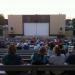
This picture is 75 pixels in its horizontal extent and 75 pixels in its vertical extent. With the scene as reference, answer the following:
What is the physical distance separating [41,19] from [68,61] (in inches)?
4134

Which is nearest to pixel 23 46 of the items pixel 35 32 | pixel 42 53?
pixel 42 53

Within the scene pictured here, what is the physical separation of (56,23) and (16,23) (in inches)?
446

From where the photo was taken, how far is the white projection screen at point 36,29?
362 feet

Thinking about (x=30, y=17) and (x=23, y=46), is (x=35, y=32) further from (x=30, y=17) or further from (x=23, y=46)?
(x=23, y=46)

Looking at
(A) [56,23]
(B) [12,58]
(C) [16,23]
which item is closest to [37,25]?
(C) [16,23]

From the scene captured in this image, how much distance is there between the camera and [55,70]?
302 inches

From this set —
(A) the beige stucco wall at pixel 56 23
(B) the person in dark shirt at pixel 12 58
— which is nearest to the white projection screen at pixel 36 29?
(A) the beige stucco wall at pixel 56 23

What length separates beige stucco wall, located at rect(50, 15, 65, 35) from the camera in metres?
109

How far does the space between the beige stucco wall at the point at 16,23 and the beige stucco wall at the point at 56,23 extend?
8734mm

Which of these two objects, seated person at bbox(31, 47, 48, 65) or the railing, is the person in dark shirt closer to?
seated person at bbox(31, 47, 48, 65)

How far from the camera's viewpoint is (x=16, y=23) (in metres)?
111

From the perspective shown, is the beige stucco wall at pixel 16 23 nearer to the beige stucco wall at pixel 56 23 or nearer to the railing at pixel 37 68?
the beige stucco wall at pixel 56 23

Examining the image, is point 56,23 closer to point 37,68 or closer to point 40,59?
point 40,59

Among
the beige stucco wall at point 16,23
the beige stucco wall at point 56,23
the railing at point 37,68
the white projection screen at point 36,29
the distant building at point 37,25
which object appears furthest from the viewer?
the beige stucco wall at point 16,23
